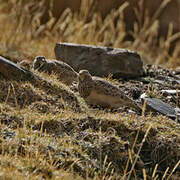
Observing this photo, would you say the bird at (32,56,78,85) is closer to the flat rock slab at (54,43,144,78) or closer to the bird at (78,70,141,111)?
the bird at (78,70,141,111)

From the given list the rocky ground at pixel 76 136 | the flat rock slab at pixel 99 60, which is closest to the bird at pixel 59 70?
the rocky ground at pixel 76 136

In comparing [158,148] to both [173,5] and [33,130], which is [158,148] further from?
[173,5]

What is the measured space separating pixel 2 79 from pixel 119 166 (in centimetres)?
193

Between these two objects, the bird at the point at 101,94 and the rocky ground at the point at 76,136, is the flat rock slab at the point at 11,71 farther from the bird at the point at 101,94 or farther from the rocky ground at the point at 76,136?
the bird at the point at 101,94

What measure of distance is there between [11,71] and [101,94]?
1.10 metres

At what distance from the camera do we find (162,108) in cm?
533

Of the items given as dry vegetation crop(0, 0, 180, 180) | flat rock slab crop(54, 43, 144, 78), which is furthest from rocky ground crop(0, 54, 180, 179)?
flat rock slab crop(54, 43, 144, 78)

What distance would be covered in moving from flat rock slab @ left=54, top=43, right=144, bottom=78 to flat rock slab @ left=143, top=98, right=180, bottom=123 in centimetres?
143

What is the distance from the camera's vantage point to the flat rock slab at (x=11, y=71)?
17.9ft

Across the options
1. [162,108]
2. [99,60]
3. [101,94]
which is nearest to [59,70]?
[101,94]

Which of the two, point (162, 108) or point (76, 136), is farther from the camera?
point (162, 108)

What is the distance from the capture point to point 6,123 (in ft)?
15.0

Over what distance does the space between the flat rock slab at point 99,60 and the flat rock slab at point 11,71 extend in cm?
138

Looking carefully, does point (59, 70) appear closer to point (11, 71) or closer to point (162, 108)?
point (11, 71)
